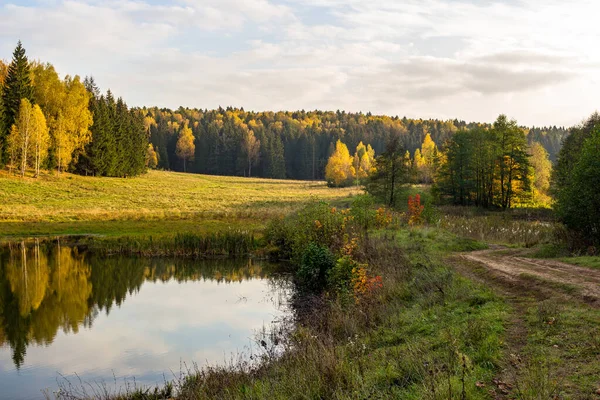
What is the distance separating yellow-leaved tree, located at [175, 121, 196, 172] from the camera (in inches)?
4926

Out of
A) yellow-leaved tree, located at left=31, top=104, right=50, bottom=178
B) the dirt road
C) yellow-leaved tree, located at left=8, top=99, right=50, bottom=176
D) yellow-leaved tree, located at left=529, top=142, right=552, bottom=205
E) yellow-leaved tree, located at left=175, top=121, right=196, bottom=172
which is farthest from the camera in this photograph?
yellow-leaved tree, located at left=175, top=121, right=196, bottom=172

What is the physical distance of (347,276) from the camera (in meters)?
16.7

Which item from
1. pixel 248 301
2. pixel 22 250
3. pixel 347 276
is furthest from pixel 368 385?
pixel 22 250

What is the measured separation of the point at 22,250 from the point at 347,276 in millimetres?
22487

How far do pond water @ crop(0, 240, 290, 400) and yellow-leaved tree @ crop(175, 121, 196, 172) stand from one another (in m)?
Result: 98.7

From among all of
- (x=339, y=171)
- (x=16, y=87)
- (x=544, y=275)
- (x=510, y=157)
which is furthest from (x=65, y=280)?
(x=339, y=171)

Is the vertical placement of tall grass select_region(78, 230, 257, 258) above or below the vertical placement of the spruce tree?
below

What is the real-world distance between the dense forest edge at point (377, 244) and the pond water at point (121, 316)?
982 millimetres

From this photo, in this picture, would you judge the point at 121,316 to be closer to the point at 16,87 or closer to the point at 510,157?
the point at 510,157

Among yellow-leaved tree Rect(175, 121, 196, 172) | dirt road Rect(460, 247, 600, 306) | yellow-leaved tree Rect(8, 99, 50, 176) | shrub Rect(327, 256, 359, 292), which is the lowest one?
shrub Rect(327, 256, 359, 292)

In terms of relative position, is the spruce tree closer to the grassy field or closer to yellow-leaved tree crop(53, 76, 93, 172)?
yellow-leaved tree crop(53, 76, 93, 172)

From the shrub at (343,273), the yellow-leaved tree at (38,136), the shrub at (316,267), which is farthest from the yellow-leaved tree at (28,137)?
the shrub at (343,273)

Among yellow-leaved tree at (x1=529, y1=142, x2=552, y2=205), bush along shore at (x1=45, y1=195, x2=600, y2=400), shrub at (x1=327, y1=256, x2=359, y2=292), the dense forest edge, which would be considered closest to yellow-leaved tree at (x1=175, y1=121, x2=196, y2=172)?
the dense forest edge

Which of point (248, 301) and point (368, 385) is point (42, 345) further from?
point (368, 385)
